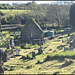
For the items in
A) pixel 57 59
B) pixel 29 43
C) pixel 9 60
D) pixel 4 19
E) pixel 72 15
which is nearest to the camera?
pixel 57 59

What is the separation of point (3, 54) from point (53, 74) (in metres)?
9.35

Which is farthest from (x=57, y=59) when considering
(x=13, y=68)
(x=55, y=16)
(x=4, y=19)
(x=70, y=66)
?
(x=4, y=19)

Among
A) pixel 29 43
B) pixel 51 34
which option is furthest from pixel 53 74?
pixel 51 34

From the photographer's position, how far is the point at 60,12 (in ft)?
188

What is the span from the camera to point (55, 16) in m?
56.4

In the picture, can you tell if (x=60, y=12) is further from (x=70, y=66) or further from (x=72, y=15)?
(x=70, y=66)

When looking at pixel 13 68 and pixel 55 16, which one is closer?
pixel 13 68

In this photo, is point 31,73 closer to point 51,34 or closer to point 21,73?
point 21,73

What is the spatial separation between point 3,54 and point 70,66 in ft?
30.5

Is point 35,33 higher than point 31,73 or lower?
higher

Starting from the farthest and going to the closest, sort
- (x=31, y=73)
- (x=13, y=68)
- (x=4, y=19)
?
1. (x=4, y=19)
2. (x=13, y=68)
3. (x=31, y=73)

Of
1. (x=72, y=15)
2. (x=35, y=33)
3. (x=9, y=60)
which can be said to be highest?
(x=72, y=15)

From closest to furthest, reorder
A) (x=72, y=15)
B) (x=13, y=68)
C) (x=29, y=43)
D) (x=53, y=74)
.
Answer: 1. (x=53, y=74)
2. (x=13, y=68)
3. (x=29, y=43)
4. (x=72, y=15)

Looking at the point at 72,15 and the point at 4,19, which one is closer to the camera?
the point at 72,15
